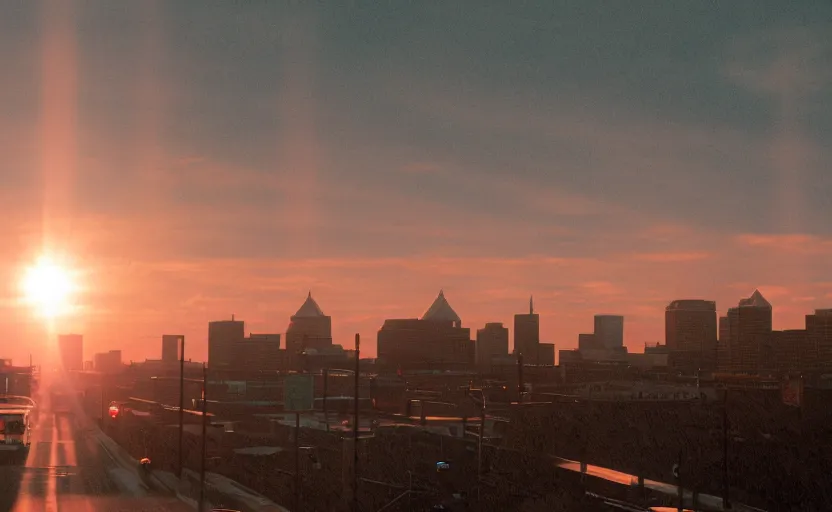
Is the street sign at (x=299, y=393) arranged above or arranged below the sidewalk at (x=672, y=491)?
above

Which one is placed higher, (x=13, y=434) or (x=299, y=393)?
(x=299, y=393)

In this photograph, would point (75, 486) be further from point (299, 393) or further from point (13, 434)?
point (13, 434)

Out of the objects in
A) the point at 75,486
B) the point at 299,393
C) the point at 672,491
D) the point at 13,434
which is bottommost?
the point at 672,491

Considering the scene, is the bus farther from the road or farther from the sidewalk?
the sidewalk

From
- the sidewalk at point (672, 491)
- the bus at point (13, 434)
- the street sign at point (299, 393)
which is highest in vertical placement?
the street sign at point (299, 393)

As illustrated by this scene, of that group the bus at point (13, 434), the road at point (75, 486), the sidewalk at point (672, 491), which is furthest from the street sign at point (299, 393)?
the bus at point (13, 434)

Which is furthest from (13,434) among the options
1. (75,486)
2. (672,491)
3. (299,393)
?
(672,491)

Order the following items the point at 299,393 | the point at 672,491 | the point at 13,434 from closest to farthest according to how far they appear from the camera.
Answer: the point at 672,491
the point at 299,393
the point at 13,434

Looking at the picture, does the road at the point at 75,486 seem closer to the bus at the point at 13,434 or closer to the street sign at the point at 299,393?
the bus at the point at 13,434

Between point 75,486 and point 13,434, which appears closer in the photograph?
point 75,486
